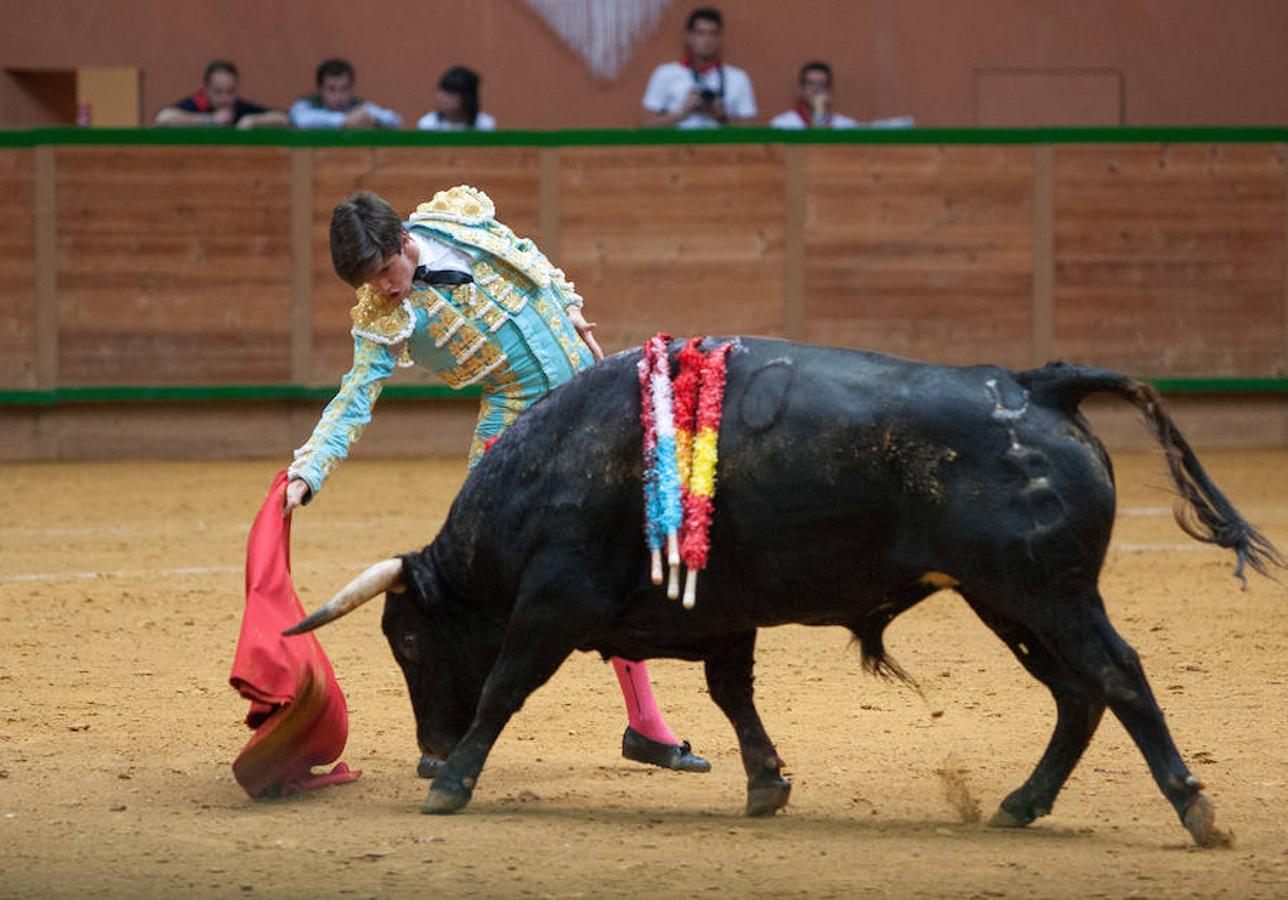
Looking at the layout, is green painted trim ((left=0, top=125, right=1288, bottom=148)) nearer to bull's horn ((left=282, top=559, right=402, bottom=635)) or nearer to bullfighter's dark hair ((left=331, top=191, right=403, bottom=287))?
bullfighter's dark hair ((left=331, top=191, right=403, bottom=287))

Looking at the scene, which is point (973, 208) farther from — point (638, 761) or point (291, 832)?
point (291, 832)

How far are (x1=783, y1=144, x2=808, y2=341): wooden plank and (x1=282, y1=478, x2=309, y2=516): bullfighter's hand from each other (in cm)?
735

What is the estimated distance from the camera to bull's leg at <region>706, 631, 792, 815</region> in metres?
4.77

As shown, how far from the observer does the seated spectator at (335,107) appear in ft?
40.2

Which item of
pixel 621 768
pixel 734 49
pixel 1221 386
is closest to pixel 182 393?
pixel 734 49

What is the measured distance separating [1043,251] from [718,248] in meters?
1.86

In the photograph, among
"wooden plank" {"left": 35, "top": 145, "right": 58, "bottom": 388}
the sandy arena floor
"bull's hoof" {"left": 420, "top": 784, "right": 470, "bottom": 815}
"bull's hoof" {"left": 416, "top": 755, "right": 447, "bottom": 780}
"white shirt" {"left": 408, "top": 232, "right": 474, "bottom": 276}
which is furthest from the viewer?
"wooden plank" {"left": 35, "top": 145, "right": 58, "bottom": 388}

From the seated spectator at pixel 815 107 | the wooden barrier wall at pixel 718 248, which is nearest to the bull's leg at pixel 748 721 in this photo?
the wooden barrier wall at pixel 718 248

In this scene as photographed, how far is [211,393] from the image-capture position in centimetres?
1205

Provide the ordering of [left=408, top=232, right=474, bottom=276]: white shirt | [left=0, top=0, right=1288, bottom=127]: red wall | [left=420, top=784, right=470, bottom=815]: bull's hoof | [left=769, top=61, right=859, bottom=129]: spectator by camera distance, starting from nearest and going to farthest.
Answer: [left=420, top=784, right=470, bottom=815]: bull's hoof, [left=408, top=232, right=474, bottom=276]: white shirt, [left=769, top=61, right=859, bottom=129]: spectator, [left=0, top=0, right=1288, bottom=127]: red wall

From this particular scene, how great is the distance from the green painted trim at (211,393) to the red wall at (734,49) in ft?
8.53

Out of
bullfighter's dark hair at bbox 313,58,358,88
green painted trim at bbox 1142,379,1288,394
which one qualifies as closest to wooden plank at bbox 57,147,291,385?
bullfighter's dark hair at bbox 313,58,358,88

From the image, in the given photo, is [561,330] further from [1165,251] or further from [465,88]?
[1165,251]

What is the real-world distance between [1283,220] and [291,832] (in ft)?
30.2
